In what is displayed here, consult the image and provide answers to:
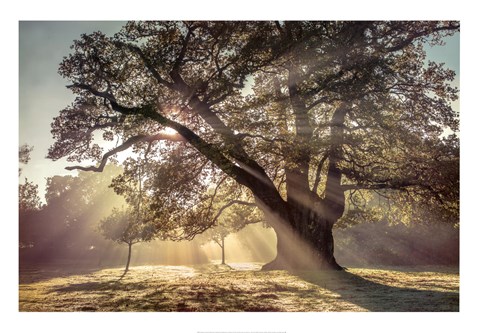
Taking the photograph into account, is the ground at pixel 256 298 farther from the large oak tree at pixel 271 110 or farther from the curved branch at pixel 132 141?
the curved branch at pixel 132 141

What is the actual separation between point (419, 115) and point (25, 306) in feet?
45.9

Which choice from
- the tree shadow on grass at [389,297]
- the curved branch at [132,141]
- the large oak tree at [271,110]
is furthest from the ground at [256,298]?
the curved branch at [132,141]

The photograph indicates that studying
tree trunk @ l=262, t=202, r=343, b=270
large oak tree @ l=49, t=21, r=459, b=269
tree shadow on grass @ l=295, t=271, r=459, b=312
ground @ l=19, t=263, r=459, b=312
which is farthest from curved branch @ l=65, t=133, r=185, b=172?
tree shadow on grass @ l=295, t=271, r=459, b=312

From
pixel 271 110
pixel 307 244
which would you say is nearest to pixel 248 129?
pixel 271 110

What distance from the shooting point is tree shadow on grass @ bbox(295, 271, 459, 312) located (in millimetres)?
8438

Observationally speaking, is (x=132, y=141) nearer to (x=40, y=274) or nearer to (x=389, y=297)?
(x=389, y=297)

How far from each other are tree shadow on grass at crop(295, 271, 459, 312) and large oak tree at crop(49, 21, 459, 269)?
12.9 feet

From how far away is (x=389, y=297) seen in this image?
953 cm

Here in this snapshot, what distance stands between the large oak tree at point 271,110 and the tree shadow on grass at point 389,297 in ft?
12.9

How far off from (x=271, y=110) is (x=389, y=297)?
21.0 ft

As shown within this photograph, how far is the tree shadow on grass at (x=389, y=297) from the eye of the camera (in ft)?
27.7
